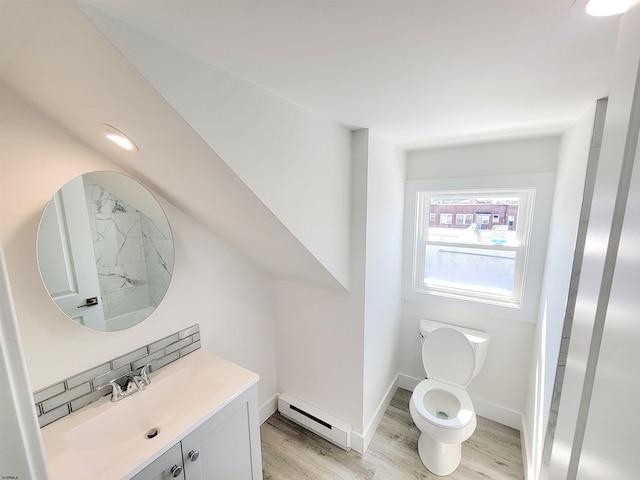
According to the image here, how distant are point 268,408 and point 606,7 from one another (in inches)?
106

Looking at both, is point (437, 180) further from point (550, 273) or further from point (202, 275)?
point (202, 275)

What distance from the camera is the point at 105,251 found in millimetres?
1298

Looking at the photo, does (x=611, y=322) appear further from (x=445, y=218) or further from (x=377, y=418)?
(x=377, y=418)

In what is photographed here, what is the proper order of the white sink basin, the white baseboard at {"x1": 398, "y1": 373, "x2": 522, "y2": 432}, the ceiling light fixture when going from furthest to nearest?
1. the white baseboard at {"x1": 398, "y1": 373, "x2": 522, "y2": 432}
2. the white sink basin
3. the ceiling light fixture

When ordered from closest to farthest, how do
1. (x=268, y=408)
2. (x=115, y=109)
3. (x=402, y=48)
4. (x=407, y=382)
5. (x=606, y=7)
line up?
(x=606, y=7) < (x=402, y=48) < (x=115, y=109) < (x=268, y=408) < (x=407, y=382)

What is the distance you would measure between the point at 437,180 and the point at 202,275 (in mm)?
1854

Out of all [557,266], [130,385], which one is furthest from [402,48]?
[130,385]

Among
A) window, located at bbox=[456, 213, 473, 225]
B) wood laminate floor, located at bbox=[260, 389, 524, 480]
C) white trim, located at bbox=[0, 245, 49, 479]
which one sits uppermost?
window, located at bbox=[456, 213, 473, 225]

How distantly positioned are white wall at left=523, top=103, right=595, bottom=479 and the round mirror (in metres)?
1.97

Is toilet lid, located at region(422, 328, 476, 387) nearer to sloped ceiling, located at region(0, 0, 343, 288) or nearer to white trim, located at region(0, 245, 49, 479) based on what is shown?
sloped ceiling, located at region(0, 0, 343, 288)

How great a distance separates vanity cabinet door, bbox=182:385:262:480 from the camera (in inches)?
46.7

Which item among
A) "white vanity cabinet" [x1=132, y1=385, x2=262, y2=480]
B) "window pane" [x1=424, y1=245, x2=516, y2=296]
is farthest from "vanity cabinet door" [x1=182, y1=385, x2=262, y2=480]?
"window pane" [x1=424, y1=245, x2=516, y2=296]

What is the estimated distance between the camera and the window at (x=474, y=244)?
2023 mm

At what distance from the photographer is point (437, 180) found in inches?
85.2
